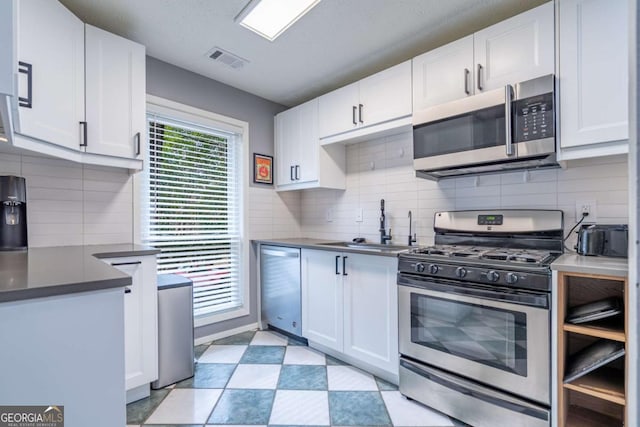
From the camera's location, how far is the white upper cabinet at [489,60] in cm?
171

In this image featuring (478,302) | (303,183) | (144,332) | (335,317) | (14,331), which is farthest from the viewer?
(303,183)

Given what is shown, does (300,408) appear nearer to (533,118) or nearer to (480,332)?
(480,332)

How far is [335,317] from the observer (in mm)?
2449

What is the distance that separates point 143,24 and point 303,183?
1703 mm

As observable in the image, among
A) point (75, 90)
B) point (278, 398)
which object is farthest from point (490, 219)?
point (75, 90)

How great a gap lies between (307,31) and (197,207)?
1706 millimetres

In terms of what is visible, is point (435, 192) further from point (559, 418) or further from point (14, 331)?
point (14, 331)

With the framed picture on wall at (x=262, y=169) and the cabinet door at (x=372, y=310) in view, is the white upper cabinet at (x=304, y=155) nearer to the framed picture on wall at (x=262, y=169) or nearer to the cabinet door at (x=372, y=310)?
the framed picture on wall at (x=262, y=169)

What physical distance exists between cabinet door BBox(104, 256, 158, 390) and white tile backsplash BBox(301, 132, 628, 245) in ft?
5.84

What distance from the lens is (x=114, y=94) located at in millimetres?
2025

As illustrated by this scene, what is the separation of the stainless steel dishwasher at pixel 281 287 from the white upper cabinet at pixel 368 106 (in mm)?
1120

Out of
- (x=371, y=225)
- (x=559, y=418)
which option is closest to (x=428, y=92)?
(x=371, y=225)

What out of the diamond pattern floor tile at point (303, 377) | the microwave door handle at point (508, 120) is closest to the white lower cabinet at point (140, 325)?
the diamond pattern floor tile at point (303, 377)

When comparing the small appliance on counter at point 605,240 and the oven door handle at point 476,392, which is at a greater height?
the small appliance on counter at point 605,240
